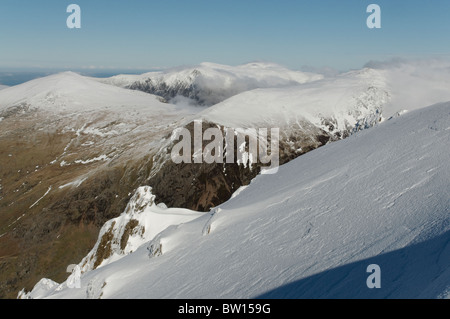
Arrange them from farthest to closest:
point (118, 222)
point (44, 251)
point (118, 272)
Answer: point (44, 251) → point (118, 222) → point (118, 272)

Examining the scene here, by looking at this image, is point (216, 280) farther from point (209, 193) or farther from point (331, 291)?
point (209, 193)

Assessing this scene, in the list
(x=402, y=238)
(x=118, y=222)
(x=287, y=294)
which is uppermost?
(x=402, y=238)

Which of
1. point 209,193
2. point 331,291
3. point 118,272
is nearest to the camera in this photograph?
point 331,291

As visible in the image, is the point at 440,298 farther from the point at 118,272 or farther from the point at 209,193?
the point at 209,193

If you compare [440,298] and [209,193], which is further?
[209,193]

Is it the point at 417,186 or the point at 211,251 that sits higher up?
the point at 417,186
